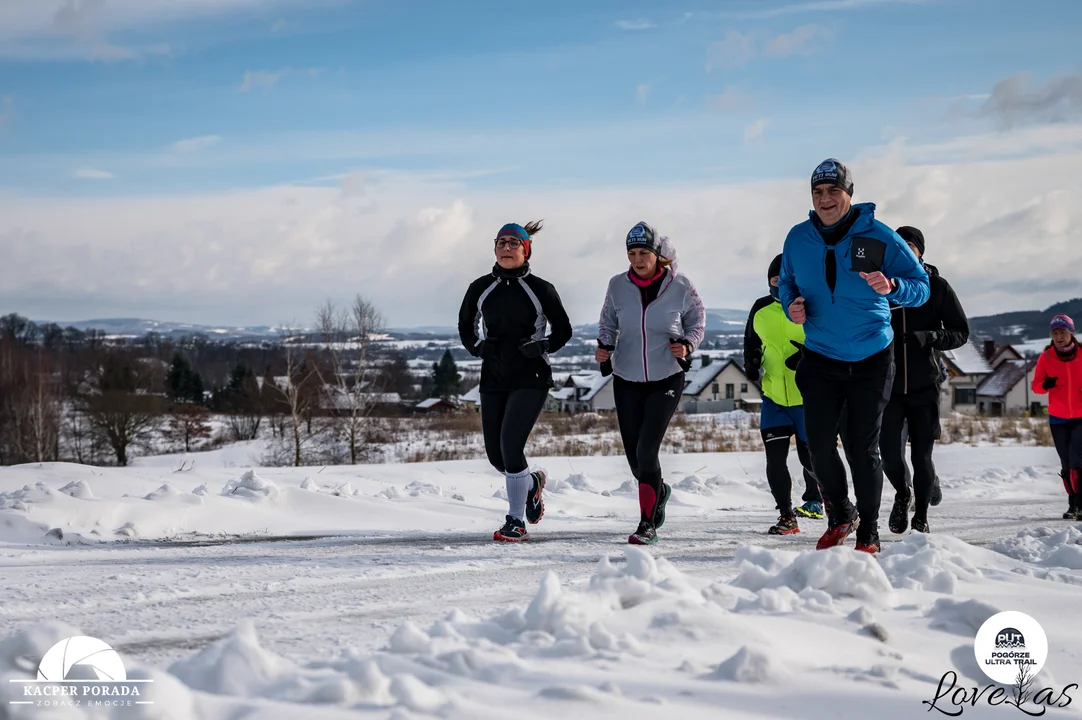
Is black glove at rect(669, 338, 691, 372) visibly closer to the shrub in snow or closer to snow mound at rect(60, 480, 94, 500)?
the shrub in snow

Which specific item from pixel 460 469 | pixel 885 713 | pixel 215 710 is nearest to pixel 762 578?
pixel 885 713

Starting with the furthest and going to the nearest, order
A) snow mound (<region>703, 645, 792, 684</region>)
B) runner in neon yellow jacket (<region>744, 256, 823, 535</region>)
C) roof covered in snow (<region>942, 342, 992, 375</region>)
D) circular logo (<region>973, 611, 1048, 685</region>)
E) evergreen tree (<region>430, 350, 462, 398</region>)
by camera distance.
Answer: evergreen tree (<region>430, 350, 462, 398</region>) → roof covered in snow (<region>942, 342, 992, 375</region>) → runner in neon yellow jacket (<region>744, 256, 823, 535</region>) → circular logo (<region>973, 611, 1048, 685</region>) → snow mound (<region>703, 645, 792, 684</region>)

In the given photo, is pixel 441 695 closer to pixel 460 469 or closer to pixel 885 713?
pixel 885 713

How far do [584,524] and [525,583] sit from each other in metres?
3.06

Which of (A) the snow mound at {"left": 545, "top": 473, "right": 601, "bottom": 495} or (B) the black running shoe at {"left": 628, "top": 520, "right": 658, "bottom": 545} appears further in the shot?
(A) the snow mound at {"left": 545, "top": 473, "right": 601, "bottom": 495}

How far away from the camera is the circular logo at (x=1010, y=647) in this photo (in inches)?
137

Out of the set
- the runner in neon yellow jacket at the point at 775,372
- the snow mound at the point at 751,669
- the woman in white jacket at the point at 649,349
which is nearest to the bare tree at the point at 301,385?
the runner in neon yellow jacket at the point at 775,372

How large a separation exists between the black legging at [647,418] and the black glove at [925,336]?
1.79 meters

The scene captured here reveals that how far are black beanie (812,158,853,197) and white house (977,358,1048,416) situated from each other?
70.8 m

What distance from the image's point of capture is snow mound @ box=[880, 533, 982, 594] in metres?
4.68

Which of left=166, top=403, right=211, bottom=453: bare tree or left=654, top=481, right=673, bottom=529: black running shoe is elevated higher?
left=654, top=481, right=673, bottom=529: black running shoe

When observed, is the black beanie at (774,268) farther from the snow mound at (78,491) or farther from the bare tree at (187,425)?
the bare tree at (187,425)

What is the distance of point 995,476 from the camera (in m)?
13.1

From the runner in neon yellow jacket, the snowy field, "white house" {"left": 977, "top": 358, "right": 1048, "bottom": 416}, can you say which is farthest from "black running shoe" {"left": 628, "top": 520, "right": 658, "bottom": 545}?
"white house" {"left": 977, "top": 358, "right": 1048, "bottom": 416}
